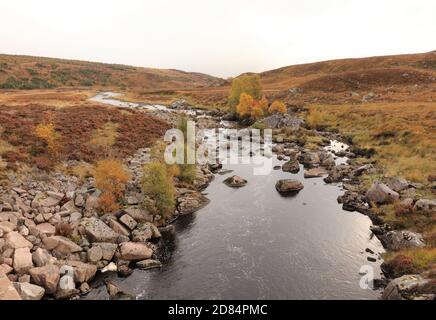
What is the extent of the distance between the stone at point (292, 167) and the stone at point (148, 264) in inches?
1226

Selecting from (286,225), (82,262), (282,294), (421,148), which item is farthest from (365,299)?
(421,148)

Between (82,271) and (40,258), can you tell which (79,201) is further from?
(82,271)

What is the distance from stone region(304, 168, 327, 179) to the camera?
2110 inches

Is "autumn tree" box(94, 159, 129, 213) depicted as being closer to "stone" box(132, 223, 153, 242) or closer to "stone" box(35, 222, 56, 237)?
"stone" box(132, 223, 153, 242)

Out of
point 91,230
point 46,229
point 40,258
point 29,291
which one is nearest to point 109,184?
point 91,230

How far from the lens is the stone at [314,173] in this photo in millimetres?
53594

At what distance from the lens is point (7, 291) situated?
23.3m

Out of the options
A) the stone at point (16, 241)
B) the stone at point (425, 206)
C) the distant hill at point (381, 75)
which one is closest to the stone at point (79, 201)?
the stone at point (16, 241)

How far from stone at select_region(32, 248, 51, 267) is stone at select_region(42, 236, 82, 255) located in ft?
4.48

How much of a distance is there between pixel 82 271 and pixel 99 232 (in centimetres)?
546

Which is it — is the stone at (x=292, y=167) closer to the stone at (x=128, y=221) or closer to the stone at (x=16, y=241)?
the stone at (x=128, y=221)

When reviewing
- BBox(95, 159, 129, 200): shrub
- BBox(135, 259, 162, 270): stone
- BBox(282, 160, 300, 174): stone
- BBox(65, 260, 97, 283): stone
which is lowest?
BBox(135, 259, 162, 270): stone

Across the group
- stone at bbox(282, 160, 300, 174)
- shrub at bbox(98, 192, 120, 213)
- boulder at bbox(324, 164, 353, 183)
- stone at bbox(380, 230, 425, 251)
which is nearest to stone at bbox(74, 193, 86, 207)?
shrub at bbox(98, 192, 120, 213)

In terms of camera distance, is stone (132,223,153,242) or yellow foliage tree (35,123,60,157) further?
yellow foliage tree (35,123,60,157)
